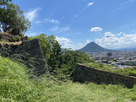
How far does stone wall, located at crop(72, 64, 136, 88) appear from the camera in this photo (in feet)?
12.3

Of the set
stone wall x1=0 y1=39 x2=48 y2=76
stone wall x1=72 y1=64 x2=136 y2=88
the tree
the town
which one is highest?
the tree

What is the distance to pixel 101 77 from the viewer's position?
500 centimetres

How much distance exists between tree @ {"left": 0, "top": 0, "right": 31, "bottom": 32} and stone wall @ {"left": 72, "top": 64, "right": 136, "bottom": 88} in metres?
13.9

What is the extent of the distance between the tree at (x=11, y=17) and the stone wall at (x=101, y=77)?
13.9 m

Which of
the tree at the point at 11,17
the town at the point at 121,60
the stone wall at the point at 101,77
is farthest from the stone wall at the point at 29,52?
the tree at the point at 11,17

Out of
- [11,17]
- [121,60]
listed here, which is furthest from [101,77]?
[11,17]

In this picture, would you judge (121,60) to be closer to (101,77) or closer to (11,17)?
(101,77)

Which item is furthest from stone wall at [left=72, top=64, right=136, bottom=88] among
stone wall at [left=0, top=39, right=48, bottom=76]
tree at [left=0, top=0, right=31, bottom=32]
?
tree at [left=0, top=0, right=31, bottom=32]

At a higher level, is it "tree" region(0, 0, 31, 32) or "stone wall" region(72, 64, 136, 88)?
"tree" region(0, 0, 31, 32)

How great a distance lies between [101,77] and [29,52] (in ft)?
12.5

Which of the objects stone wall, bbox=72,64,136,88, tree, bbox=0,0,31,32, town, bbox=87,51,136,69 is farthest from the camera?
tree, bbox=0,0,31,32

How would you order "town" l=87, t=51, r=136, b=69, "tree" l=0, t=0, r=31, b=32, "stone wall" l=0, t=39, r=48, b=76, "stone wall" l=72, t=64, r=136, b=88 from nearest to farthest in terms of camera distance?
"stone wall" l=0, t=39, r=48, b=76
"stone wall" l=72, t=64, r=136, b=88
"town" l=87, t=51, r=136, b=69
"tree" l=0, t=0, r=31, b=32

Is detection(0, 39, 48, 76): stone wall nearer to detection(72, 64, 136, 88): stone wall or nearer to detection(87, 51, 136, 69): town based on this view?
detection(72, 64, 136, 88): stone wall

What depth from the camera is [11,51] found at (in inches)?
143
